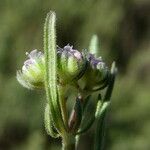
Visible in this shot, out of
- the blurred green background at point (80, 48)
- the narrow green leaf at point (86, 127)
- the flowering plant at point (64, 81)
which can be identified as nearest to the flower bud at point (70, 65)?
the flowering plant at point (64, 81)

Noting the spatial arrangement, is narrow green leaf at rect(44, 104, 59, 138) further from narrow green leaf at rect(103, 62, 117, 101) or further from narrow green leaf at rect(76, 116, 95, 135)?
narrow green leaf at rect(103, 62, 117, 101)

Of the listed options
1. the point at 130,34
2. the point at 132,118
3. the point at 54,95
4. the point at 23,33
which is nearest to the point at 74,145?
the point at 54,95

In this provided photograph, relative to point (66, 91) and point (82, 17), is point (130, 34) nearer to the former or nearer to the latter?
point (82, 17)

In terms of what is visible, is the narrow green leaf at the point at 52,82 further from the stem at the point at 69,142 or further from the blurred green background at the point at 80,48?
the blurred green background at the point at 80,48

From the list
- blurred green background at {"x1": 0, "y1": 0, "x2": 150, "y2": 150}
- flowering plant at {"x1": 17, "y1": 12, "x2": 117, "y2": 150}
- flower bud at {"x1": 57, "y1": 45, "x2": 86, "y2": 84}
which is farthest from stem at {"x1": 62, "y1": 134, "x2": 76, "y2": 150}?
blurred green background at {"x1": 0, "y1": 0, "x2": 150, "y2": 150}

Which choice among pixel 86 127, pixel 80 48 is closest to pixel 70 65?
pixel 86 127

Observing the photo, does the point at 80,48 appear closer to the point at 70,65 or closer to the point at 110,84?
the point at 110,84
